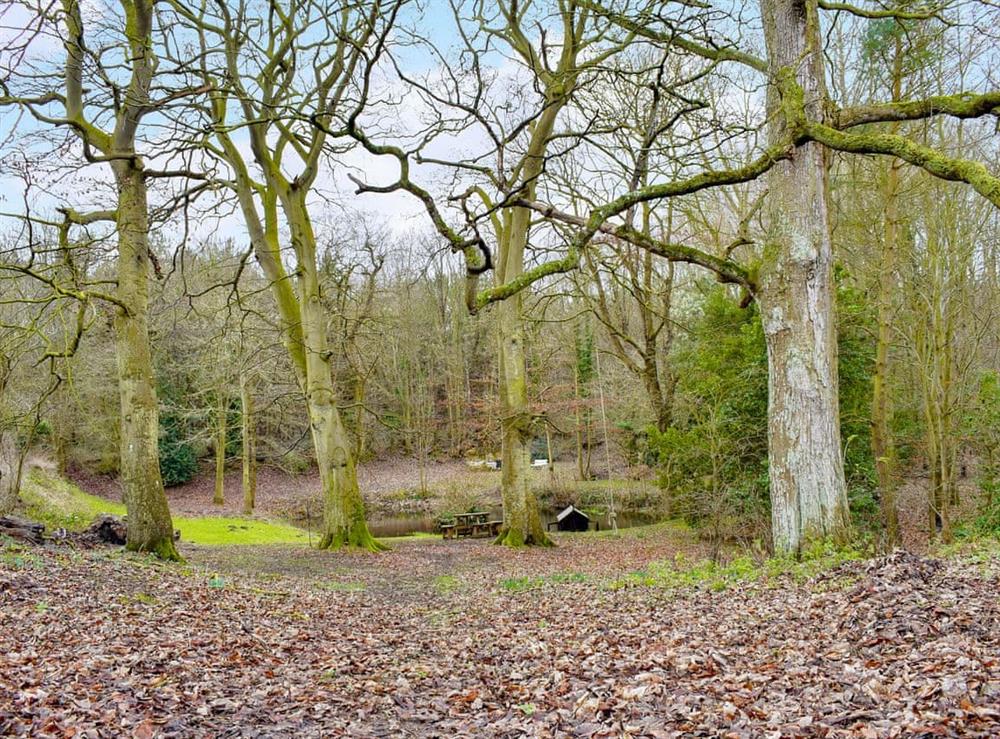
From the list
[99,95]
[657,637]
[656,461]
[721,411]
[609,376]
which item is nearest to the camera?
[657,637]

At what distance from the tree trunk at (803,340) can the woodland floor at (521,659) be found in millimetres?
903

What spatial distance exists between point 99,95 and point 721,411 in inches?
510

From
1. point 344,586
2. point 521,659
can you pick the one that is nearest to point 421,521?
point 344,586

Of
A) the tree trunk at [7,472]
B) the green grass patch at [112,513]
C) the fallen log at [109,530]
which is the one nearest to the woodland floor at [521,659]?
Result: the fallen log at [109,530]

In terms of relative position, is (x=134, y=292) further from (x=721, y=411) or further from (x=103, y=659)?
(x=721, y=411)

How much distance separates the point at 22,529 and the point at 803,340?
11.4 m

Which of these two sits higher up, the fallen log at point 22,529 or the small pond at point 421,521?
the fallen log at point 22,529

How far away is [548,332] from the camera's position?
34375mm

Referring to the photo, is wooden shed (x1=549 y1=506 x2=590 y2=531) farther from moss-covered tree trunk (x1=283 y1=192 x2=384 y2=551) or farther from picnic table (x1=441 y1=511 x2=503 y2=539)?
moss-covered tree trunk (x1=283 y1=192 x2=384 y2=551)

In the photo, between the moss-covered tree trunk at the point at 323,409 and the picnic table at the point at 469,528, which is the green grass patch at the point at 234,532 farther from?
the moss-covered tree trunk at the point at 323,409

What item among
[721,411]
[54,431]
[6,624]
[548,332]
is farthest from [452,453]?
[6,624]

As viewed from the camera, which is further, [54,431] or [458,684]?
[54,431]

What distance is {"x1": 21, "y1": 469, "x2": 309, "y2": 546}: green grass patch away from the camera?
1919cm

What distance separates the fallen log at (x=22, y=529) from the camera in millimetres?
10961
